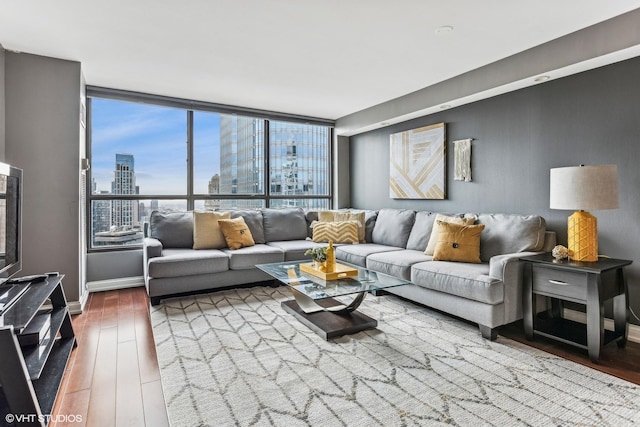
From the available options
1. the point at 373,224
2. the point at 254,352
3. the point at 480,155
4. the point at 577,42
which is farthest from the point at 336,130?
the point at 254,352

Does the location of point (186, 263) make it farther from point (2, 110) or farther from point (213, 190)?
point (2, 110)

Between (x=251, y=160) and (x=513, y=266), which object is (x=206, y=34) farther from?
(x=513, y=266)

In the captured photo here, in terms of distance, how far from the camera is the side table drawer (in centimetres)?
239

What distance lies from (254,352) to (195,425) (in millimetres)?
785

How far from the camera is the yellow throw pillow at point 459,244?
3.24m

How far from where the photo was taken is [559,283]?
2.52 meters

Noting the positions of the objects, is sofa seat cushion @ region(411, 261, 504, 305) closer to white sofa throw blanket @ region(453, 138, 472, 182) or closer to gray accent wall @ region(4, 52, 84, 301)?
white sofa throw blanket @ region(453, 138, 472, 182)

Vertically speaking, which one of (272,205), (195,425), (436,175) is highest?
(436,175)

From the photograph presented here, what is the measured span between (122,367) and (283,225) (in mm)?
2897

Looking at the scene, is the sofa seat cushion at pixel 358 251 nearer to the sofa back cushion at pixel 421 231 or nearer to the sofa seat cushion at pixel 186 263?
the sofa back cushion at pixel 421 231

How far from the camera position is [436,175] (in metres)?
4.34

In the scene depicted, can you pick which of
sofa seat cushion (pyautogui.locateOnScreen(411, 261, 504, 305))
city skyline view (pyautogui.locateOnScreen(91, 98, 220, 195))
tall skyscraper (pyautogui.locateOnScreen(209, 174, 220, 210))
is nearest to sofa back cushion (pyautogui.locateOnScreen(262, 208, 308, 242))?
tall skyscraper (pyautogui.locateOnScreen(209, 174, 220, 210))

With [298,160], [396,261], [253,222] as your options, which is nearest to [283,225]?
[253,222]

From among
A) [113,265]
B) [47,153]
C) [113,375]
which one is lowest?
[113,375]
